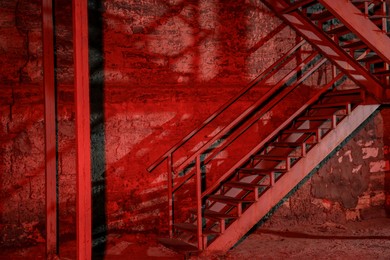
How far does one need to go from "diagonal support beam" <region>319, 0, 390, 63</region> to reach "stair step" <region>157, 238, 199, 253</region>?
10.7ft

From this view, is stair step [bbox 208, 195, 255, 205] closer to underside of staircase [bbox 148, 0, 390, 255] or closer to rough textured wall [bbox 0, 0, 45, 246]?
underside of staircase [bbox 148, 0, 390, 255]

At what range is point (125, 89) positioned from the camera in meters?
6.42

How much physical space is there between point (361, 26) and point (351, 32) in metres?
0.14

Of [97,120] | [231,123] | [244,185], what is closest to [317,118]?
[231,123]

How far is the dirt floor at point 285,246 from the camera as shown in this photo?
219 inches

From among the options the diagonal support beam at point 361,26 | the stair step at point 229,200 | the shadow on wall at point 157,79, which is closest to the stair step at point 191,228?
the stair step at point 229,200

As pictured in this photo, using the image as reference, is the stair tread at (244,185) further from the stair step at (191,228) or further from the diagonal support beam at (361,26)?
the diagonal support beam at (361,26)

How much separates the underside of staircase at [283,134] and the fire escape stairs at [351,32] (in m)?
0.01

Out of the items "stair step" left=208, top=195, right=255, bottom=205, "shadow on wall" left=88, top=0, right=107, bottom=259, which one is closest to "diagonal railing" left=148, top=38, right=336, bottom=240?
"stair step" left=208, top=195, right=255, bottom=205

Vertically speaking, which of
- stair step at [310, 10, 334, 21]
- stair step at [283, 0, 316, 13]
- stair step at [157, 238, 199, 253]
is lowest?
stair step at [157, 238, 199, 253]

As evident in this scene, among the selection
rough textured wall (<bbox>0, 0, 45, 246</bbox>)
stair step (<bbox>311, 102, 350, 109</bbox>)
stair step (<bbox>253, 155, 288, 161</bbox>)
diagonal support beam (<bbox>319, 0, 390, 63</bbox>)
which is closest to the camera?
diagonal support beam (<bbox>319, 0, 390, 63</bbox>)

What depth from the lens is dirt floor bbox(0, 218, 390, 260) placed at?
219 inches

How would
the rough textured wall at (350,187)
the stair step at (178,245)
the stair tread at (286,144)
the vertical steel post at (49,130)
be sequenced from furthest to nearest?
the rough textured wall at (350,187), the stair tread at (286,144), the vertical steel post at (49,130), the stair step at (178,245)

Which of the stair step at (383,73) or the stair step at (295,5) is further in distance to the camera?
the stair step at (383,73)
